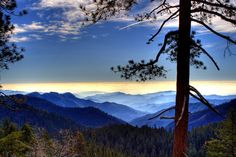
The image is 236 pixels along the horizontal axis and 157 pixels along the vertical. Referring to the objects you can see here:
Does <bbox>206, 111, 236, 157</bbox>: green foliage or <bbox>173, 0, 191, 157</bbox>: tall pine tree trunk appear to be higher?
<bbox>173, 0, 191, 157</bbox>: tall pine tree trunk

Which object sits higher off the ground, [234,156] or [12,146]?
[12,146]

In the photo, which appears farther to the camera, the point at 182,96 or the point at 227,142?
the point at 227,142

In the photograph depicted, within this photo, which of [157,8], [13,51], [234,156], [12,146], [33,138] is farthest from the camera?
[33,138]

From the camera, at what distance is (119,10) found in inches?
429

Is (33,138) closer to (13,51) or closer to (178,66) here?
(13,51)

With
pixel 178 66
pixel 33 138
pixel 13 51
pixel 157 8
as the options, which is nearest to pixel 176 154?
pixel 178 66

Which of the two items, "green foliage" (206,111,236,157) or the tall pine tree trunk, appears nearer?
the tall pine tree trunk

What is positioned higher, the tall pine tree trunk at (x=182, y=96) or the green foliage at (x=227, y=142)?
the tall pine tree trunk at (x=182, y=96)

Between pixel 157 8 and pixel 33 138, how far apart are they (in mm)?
40521

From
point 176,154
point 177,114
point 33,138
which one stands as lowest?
point 33,138

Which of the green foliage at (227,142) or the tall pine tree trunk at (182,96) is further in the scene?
the green foliage at (227,142)

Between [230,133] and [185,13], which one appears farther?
[230,133]

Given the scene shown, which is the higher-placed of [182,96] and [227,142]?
[182,96]

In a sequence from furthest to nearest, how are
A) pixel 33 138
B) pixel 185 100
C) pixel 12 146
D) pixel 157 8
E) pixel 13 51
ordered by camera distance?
1. pixel 33 138
2. pixel 13 51
3. pixel 12 146
4. pixel 157 8
5. pixel 185 100
